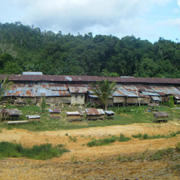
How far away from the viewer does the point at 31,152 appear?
35.9ft

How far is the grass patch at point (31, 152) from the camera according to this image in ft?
34.3

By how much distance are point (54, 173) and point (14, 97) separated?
2010cm

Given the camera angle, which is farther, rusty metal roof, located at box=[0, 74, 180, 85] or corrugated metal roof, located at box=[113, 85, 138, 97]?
rusty metal roof, located at box=[0, 74, 180, 85]

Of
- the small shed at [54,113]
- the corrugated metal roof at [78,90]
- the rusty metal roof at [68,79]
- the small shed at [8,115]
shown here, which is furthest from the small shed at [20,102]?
the small shed at [54,113]

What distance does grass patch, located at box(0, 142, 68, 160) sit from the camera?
1046 centimetres

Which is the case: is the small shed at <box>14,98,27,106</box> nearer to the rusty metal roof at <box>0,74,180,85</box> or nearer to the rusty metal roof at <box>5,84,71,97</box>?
the rusty metal roof at <box>5,84,71,97</box>

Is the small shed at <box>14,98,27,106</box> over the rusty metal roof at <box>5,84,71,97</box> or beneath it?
beneath

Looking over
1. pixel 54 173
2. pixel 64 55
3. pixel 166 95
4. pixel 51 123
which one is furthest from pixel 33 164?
pixel 64 55

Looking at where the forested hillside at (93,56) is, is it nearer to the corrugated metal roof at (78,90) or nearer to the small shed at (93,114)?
the corrugated metal roof at (78,90)

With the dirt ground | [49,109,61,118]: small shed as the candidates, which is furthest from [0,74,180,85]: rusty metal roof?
the dirt ground

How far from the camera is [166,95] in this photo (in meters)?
31.0

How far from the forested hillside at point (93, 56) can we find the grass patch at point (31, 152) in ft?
95.7

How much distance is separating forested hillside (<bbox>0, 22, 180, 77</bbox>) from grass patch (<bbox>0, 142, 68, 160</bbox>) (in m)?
29.2

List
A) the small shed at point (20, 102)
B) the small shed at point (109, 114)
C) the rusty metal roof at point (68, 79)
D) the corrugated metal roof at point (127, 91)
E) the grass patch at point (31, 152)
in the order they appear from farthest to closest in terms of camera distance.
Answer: the rusty metal roof at point (68, 79)
the corrugated metal roof at point (127, 91)
the small shed at point (20, 102)
the small shed at point (109, 114)
the grass patch at point (31, 152)
